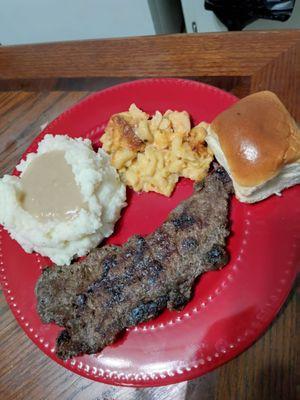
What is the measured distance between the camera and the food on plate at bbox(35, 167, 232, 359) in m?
1.86

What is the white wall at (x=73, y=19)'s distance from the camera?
11.0 feet

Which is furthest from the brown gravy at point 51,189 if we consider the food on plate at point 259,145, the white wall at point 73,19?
the white wall at point 73,19

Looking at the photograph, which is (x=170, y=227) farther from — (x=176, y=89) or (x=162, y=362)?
(x=176, y=89)

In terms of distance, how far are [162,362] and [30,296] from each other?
2.42 ft

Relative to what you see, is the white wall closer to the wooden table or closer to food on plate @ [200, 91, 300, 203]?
the wooden table

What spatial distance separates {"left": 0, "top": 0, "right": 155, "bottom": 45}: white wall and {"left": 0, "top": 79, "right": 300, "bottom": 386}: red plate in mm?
1865

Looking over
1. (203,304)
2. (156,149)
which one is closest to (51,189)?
(156,149)

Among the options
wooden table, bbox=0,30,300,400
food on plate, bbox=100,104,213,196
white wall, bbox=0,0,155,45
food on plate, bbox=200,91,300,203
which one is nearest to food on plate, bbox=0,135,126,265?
food on plate, bbox=100,104,213,196

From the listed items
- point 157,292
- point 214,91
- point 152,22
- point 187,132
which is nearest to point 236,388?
point 157,292

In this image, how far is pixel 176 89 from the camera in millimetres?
2336

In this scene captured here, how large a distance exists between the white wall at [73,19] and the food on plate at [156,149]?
1466 millimetres

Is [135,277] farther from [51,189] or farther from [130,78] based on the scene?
[130,78]

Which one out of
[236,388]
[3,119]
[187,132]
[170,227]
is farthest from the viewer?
[3,119]

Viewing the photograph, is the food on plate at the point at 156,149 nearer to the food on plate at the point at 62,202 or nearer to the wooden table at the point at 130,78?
the food on plate at the point at 62,202
